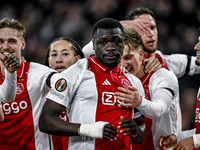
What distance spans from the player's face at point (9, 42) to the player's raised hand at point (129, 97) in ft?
3.76

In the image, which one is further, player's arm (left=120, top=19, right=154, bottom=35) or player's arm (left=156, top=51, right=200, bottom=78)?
player's arm (left=156, top=51, right=200, bottom=78)

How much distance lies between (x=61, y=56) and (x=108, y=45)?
111 cm

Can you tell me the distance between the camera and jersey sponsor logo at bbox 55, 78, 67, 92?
6.05ft

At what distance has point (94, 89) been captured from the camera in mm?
1904

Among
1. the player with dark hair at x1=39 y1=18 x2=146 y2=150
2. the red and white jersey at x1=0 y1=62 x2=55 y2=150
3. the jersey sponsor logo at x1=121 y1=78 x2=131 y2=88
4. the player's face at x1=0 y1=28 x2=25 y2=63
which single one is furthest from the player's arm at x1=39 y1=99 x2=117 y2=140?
the player's face at x1=0 y1=28 x2=25 y2=63

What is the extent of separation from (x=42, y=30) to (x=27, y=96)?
3.06 meters

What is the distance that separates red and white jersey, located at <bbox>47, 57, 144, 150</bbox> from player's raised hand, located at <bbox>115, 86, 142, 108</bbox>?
0.13 feet

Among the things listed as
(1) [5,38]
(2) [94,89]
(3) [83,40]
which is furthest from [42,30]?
(2) [94,89]

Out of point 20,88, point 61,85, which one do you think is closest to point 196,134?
point 61,85

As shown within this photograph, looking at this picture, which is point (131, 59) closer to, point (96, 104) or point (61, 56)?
point (61, 56)

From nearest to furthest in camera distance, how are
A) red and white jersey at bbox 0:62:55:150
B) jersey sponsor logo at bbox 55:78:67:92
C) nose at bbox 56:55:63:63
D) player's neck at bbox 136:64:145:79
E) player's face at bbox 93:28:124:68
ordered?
1. jersey sponsor logo at bbox 55:78:67:92
2. player's face at bbox 93:28:124:68
3. red and white jersey at bbox 0:62:55:150
4. player's neck at bbox 136:64:145:79
5. nose at bbox 56:55:63:63

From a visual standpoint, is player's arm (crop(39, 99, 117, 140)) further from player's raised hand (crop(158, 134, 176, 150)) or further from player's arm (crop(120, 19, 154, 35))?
player's arm (crop(120, 19, 154, 35))

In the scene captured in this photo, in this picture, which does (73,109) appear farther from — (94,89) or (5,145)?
(5,145)

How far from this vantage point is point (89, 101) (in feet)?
6.19
